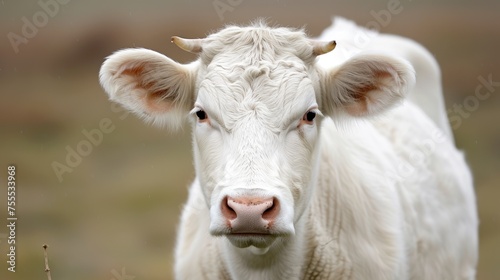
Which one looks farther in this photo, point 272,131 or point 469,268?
point 469,268

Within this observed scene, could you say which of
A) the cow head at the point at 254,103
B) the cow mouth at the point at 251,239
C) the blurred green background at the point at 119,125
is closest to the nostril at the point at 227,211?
the cow head at the point at 254,103

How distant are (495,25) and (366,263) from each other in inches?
751

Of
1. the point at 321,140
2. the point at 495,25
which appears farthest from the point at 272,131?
the point at 495,25

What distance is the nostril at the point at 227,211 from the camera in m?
4.99

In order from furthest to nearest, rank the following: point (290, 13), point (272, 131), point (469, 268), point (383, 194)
→ point (290, 13)
point (469, 268)
point (383, 194)
point (272, 131)

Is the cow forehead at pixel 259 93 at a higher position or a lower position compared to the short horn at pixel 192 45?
lower

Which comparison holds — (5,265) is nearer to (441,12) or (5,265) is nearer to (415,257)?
(415,257)

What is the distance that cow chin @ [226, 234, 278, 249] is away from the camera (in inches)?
199

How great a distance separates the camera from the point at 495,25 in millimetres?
24016

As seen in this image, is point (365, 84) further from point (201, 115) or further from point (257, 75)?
point (201, 115)

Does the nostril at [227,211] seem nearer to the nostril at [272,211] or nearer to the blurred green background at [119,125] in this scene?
the nostril at [272,211]

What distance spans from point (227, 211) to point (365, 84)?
1.37 meters

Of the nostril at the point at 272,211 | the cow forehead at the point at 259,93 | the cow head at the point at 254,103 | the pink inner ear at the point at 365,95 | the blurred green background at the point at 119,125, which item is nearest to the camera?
the nostril at the point at 272,211

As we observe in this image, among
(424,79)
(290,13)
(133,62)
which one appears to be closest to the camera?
(133,62)
